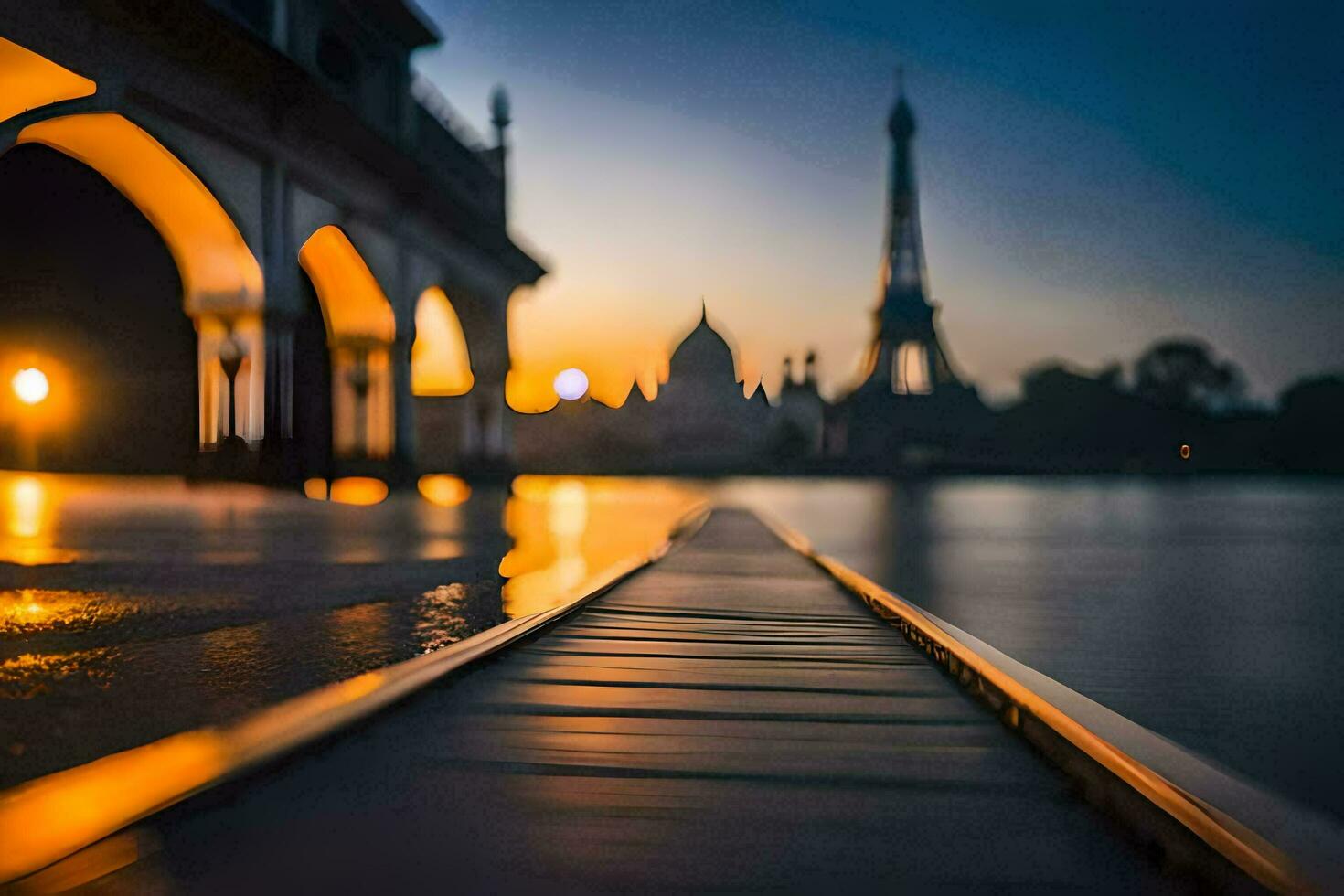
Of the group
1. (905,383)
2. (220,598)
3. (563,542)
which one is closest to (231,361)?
(563,542)

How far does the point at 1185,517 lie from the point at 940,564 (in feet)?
30.2

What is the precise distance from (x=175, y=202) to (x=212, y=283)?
2.88ft

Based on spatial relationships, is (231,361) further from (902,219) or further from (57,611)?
(902,219)

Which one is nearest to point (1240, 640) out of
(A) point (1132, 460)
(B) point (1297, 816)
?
(B) point (1297, 816)

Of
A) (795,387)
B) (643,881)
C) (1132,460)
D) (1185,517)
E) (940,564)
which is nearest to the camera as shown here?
(643,881)

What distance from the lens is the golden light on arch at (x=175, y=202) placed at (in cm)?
789

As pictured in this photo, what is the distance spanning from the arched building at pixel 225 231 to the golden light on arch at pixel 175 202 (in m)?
0.02

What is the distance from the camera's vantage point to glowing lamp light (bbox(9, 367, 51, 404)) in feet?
45.5

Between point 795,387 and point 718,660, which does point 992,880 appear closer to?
point 718,660

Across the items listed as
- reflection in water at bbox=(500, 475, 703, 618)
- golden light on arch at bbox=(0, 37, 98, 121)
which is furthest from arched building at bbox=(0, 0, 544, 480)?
reflection in water at bbox=(500, 475, 703, 618)

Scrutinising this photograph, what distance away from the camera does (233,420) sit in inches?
386

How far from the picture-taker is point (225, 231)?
367 inches

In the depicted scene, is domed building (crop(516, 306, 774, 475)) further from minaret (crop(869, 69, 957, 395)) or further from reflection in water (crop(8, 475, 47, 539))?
reflection in water (crop(8, 475, 47, 539))

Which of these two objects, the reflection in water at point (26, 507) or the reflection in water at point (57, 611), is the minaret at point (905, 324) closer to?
the reflection in water at point (26, 507)
